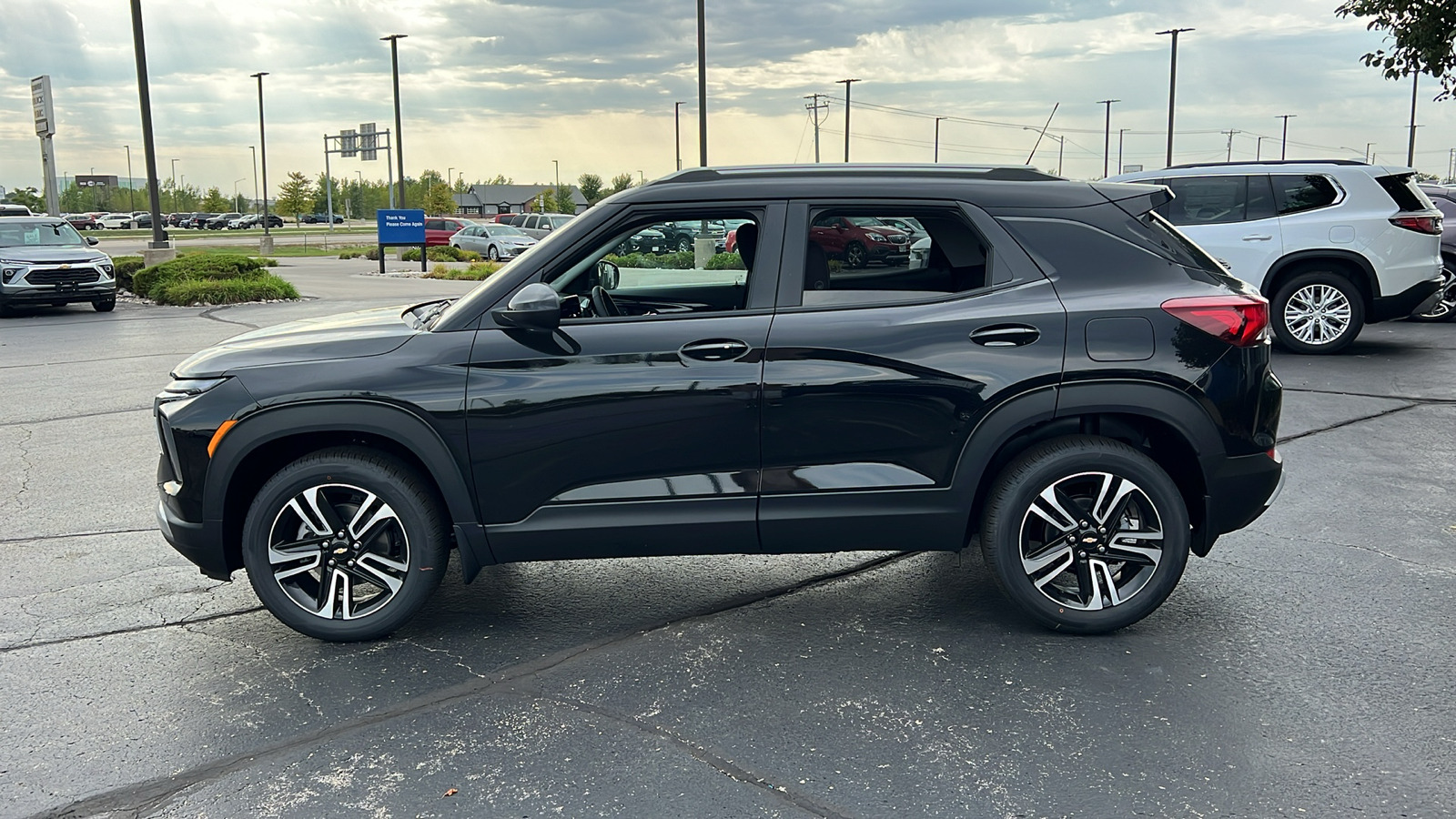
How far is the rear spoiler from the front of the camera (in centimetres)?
442

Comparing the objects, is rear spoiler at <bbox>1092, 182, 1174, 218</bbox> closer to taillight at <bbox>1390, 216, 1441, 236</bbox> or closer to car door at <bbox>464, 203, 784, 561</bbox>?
car door at <bbox>464, 203, 784, 561</bbox>

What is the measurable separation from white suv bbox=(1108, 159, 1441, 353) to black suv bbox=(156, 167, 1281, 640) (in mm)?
7608

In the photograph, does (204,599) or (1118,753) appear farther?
(204,599)

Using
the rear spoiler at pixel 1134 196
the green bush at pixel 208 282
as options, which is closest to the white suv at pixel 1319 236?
the rear spoiler at pixel 1134 196

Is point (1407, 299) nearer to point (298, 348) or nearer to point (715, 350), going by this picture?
point (715, 350)

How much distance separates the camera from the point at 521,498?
423 cm

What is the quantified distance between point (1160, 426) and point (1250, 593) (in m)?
1.05

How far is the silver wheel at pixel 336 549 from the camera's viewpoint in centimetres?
426

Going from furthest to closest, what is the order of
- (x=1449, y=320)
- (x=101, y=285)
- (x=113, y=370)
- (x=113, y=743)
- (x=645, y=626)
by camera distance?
(x=101, y=285)
(x=1449, y=320)
(x=113, y=370)
(x=645, y=626)
(x=113, y=743)

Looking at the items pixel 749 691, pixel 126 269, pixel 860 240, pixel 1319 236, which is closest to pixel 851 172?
pixel 860 240

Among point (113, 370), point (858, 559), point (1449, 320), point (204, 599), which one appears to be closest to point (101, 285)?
point (113, 370)

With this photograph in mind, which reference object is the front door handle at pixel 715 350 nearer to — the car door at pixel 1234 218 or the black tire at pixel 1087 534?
the black tire at pixel 1087 534

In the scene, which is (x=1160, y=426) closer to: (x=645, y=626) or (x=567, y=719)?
(x=645, y=626)

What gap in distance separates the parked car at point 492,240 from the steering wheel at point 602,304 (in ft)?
114
